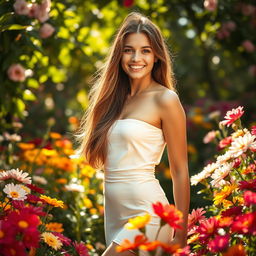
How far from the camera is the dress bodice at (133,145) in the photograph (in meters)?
2.31

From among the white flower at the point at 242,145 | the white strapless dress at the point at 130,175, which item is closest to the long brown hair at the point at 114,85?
the white strapless dress at the point at 130,175

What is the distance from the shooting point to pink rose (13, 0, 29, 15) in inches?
130

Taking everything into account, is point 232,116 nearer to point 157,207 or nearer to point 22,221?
point 157,207

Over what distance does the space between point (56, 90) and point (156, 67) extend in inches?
245

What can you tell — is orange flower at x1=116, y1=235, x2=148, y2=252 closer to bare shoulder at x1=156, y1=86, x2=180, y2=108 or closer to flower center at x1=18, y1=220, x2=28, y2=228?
flower center at x1=18, y1=220, x2=28, y2=228

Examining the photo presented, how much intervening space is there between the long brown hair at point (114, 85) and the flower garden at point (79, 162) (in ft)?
0.77

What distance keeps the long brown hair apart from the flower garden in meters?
0.23

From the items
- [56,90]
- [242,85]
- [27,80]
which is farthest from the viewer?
[242,85]

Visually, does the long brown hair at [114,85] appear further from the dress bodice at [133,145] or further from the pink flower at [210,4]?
the pink flower at [210,4]

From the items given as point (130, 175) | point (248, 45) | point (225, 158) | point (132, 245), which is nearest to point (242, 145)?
point (225, 158)

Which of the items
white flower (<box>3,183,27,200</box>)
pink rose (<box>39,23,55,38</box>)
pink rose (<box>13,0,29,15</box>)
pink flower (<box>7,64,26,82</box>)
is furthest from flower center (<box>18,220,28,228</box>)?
pink rose (<box>39,23,55,38</box>)

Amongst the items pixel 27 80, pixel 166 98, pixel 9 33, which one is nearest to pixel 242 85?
pixel 27 80

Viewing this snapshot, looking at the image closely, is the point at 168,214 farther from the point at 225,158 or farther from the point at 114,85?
the point at 114,85

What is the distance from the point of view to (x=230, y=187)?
211 cm
